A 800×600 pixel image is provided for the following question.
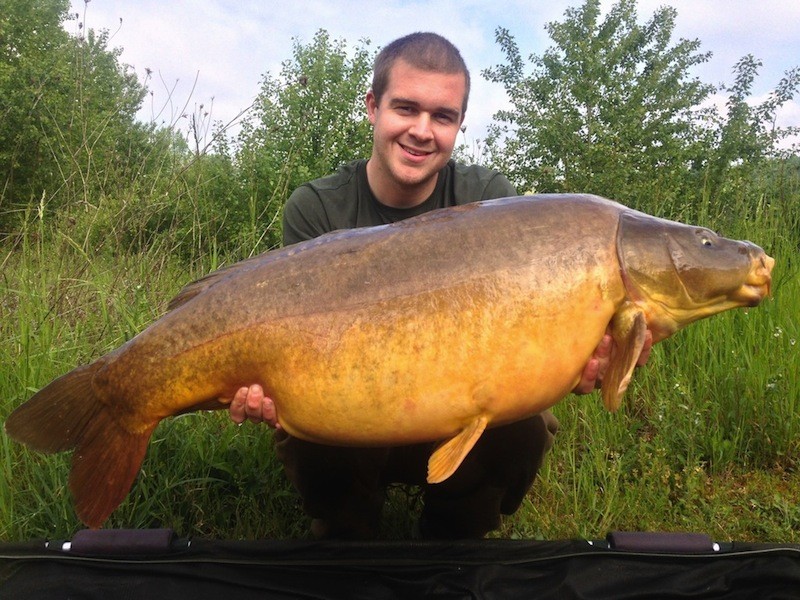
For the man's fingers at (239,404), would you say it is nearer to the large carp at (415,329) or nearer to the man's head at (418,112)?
the large carp at (415,329)

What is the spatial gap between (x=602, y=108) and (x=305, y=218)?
5978 mm

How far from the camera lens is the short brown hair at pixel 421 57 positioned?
6.24ft

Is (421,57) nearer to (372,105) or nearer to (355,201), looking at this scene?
(372,105)

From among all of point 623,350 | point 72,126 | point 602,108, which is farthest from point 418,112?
point 602,108

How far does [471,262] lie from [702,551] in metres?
0.92

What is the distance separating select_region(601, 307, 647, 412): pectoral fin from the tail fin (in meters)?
0.90

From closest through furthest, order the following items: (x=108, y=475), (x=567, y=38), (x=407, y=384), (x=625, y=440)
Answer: (x=407, y=384) → (x=108, y=475) → (x=625, y=440) → (x=567, y=38)

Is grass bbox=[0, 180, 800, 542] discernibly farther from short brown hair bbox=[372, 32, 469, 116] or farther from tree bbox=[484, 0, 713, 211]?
tree bbox=[484, 0, 713, 211]

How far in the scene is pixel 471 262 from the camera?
48.8 inches

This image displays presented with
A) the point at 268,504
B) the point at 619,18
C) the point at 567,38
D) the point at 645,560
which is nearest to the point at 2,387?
the point at 268,504

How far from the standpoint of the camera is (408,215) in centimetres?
200

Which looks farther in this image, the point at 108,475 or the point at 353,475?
the point at 353,475

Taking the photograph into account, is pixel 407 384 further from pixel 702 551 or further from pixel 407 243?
pixel 702 551

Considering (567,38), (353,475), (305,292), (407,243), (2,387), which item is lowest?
(353,475)
